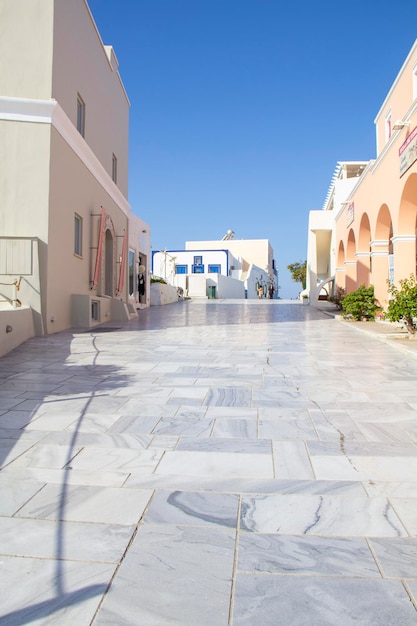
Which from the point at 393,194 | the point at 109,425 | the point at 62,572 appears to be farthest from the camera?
the point at 393,194

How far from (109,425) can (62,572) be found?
2.04 meters

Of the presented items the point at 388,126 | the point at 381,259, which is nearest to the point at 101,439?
the point at 381,259

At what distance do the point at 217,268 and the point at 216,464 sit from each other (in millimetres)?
49129

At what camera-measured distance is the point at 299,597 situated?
180cm

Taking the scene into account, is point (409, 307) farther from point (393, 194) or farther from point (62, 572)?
point (62, 572)

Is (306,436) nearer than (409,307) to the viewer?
Yes

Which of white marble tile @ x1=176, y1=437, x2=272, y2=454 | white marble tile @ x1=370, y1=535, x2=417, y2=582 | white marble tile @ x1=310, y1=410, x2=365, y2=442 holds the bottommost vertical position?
white marble tile @ x1=370, y1=535, x2=417, y2=582

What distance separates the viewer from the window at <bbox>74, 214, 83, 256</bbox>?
1243 cm

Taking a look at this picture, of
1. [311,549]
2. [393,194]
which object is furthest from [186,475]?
[393,194]

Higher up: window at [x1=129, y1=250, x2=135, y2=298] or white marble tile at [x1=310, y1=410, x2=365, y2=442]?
window at [x1=129, y1=250, x2=135, y2=298]

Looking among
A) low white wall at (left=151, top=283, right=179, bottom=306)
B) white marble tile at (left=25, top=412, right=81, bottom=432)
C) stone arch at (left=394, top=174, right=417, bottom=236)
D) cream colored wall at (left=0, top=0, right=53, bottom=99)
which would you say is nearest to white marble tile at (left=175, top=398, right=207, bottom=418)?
white marble tile at (left=25, top=412, right=81, bottom=432)

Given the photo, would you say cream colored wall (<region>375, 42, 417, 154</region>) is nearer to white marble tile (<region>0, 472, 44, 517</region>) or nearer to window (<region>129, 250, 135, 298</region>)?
window (<region>129, 250, 135, 298</region>)

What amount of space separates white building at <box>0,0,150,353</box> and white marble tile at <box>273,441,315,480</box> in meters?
5.65

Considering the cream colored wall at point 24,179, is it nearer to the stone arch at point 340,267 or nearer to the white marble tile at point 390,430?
the white marble tile at point 390,430
